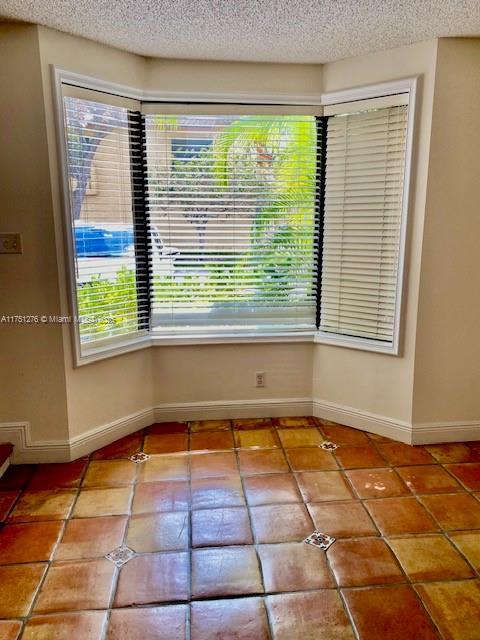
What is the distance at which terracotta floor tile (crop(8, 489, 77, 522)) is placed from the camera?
2.25 m

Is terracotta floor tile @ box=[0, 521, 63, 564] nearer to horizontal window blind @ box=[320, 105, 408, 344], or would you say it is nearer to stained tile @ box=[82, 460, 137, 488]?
stained tile @ box=[82, 460, 137, 488]

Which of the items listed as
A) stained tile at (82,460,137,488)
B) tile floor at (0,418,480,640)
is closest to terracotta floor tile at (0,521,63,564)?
tile floor at (0,418,480,640)

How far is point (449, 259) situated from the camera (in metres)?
2.76

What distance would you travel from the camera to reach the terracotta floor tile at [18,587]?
1.72 meters

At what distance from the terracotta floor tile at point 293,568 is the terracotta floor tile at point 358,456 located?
0.80 metres

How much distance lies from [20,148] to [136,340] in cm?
131

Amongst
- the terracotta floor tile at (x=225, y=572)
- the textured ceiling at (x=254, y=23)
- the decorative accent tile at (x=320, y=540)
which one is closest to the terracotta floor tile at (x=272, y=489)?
the decorative accent tile at (x=320, y=540)

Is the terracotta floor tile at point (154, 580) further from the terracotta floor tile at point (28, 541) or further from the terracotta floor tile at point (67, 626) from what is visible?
the terracotta floor tile at point (28, 541)

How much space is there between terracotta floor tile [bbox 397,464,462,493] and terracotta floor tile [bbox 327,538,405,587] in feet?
1.82

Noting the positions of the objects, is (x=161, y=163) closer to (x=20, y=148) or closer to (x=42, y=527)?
(x=20, y=148)

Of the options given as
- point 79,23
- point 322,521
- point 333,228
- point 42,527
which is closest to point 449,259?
point 333,228

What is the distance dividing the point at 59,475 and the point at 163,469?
22.9 inches

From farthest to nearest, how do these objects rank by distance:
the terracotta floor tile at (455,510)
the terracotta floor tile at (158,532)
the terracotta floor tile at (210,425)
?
the terracotta floor tile at (210,425) < the terracotta floor tile at (455,510) < the terracotta floor tile at (158,532)

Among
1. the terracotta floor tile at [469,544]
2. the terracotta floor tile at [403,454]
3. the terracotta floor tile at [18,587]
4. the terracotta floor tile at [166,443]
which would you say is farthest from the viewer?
the terracotta floor tile at [166,443]
